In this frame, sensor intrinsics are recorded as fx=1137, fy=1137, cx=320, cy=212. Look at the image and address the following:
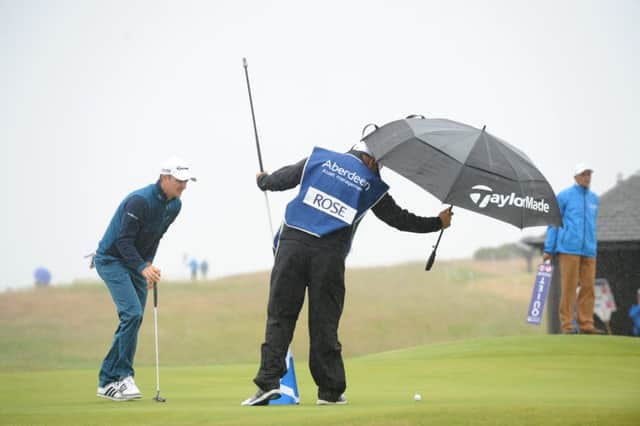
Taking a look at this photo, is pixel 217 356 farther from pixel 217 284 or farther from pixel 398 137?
pixel 398 137

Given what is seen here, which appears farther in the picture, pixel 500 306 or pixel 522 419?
pixel 500 306

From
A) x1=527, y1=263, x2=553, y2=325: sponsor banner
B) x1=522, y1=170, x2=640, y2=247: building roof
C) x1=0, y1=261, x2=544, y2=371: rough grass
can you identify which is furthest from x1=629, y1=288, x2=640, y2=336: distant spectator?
x1=0, y1=261, x2=544, y2=371: rough grass

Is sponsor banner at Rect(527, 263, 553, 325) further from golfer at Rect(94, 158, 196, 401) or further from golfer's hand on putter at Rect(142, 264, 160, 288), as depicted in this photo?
golfer's hand on putter at Rect(142, 264, 160, 288)

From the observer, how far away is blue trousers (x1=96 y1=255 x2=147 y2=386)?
8.94 metres

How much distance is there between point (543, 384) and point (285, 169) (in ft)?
11.4

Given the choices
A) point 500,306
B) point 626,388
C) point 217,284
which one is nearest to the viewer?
point 626,388

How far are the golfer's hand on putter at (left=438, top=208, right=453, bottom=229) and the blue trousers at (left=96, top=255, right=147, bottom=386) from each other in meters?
2.53

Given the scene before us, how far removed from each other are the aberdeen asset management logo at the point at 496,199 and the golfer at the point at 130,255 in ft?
8.15

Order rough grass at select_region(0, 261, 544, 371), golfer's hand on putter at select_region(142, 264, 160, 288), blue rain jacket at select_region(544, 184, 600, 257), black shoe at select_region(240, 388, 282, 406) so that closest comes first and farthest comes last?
black shoe at select_region(240, 388, 282, 406) → golfer's hand on putter at select_region(142, 264, 160, 288) → blue rain jacket at select_region(544, 184, 600, 257) → rough grass at select_region(0, 261, 544, 371)

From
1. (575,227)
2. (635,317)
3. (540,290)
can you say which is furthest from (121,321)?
(635,317)

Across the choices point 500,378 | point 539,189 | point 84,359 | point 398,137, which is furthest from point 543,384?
point 84,359

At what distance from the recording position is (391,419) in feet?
21.4

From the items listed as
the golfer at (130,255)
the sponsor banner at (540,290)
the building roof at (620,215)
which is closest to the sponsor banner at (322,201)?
the golfer at (130,255)

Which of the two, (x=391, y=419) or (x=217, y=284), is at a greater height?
(x=217, y=284)
